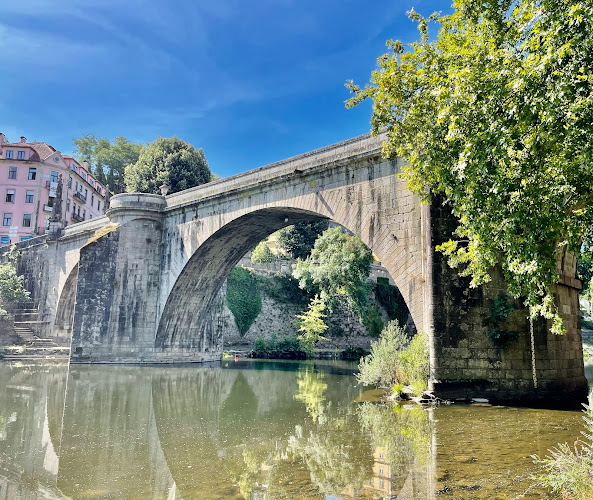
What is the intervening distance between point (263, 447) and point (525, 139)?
5.62 m

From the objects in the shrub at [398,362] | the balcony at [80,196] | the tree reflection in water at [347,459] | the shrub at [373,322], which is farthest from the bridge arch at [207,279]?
the balcony at [80,196]

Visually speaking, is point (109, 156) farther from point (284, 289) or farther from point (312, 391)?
point (312, 391)

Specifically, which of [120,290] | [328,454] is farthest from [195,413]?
[120,290]

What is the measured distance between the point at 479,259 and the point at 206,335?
20.1 metres

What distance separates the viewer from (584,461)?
4484 mm

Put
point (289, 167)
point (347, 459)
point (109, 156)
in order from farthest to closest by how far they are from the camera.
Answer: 1. point (109, 156)
2. point (289, 167)
3. point (347, 459)

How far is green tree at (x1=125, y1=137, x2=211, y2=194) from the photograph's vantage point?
35.0 m

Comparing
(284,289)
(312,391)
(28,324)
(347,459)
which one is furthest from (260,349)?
(347,459)

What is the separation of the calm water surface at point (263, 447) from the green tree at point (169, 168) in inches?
922

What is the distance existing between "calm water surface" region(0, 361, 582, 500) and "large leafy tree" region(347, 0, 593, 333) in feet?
6.98

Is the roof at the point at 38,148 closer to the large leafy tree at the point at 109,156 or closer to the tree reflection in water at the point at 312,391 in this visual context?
the large leafy tree at the point at 109,156

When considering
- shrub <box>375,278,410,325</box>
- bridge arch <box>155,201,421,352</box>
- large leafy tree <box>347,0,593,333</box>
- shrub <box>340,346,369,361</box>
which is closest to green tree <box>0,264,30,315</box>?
bridge arch <box>155,201,421,352</box>

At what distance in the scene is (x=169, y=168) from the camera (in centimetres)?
3509

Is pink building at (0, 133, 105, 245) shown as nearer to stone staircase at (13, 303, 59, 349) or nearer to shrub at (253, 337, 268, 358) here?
stone staircase at (13, 303, 59, 349)
